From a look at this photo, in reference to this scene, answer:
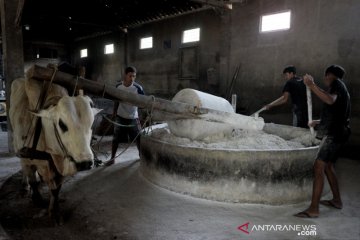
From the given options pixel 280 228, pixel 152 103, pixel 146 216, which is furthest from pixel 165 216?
pixel 152 103

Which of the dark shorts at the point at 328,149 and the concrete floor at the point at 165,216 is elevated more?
the dark shorts at the point at 328,149

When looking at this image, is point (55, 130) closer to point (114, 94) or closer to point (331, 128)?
point (114, 94)

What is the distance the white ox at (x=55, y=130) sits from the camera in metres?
2.56

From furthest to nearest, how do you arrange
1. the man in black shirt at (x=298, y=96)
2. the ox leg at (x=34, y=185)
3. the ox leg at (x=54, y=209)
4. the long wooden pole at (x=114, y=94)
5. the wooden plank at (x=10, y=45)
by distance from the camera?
the wooden plank at (x=10, y=45) < the man in black shirt at (x=298, y=96) < the ox leg at (x=34, y=185) < the ox leg at (x=54, y=209) < the long wooden pole at (x=114, y=94)

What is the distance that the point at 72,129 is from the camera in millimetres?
2562

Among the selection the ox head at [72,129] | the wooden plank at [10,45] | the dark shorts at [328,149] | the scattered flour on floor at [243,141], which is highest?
the wooden plank at [10,45]

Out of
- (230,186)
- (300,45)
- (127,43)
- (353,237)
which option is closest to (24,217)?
(230,186)

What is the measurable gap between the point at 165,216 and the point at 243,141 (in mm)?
1758

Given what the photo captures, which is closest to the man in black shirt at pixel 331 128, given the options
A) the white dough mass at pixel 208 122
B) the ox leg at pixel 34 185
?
the white dough mass at pixel 208 122

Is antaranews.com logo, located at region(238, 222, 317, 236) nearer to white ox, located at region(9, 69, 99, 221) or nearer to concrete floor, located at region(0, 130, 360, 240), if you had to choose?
concrete floor, located at region(0, 130, 360, 240)

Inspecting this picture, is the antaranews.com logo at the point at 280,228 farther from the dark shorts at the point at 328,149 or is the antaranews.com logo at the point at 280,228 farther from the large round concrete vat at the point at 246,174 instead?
the dark shorts at the point at 328,149

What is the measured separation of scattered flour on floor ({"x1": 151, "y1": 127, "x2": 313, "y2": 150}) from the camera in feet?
13.5

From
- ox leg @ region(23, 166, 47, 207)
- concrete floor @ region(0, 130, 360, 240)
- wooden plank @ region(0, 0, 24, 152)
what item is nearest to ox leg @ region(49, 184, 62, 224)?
concrete floor @ region(0, 130, 360, 240)

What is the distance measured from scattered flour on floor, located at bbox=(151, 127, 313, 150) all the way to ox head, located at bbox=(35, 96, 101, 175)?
1836mm
